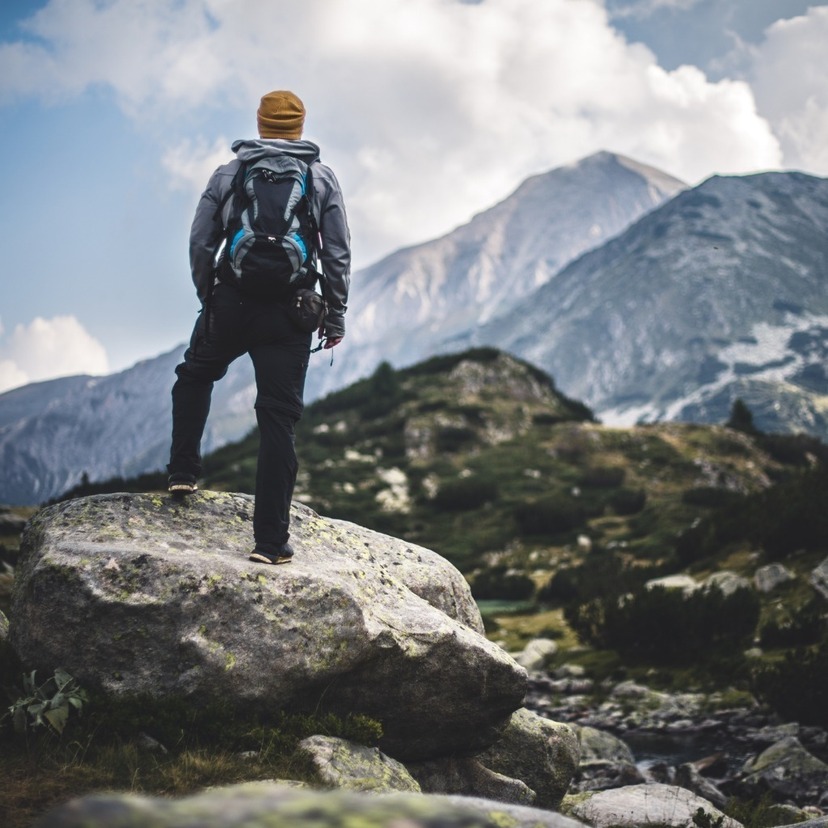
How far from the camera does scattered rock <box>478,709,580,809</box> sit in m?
6.71

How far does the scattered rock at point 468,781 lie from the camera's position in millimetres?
5949

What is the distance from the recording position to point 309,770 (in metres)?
4.41

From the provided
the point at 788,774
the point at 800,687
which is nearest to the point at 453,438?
the point at 800,687

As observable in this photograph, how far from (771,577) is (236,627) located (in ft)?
43.6

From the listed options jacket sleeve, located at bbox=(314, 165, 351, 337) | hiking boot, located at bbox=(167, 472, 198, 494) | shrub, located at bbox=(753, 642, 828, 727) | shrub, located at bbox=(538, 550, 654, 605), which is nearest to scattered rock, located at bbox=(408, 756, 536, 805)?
hiking boot, located at bbox=(167, 472, 198, 494)

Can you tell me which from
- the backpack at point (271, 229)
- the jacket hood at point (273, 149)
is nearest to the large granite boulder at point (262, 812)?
the backpack at point (271, 229)

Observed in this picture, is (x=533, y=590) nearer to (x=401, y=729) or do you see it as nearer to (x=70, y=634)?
(x=401, y=729)

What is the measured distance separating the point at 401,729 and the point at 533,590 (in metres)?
20.5

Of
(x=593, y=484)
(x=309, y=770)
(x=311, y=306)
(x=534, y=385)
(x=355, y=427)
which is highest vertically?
(x=534, y=385)

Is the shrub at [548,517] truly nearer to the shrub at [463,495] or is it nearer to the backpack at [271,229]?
the shrub at [463,495]

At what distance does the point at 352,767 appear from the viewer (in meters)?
4.61

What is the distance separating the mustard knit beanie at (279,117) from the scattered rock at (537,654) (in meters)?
12.3

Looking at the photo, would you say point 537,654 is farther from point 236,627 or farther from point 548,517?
point 548,517

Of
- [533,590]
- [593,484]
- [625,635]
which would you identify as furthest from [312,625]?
[593,484]
